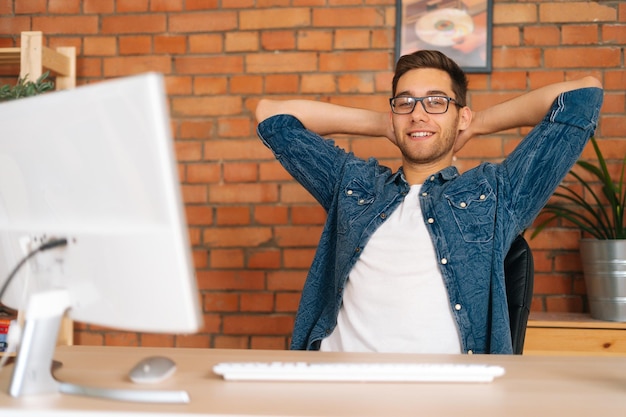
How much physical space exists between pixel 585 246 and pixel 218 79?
4.98ft

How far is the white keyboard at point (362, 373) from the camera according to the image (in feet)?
3.37

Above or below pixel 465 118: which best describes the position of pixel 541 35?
above

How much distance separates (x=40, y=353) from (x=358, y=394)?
0.45 m

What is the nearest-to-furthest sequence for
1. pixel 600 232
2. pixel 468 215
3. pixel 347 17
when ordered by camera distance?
pixel 468 215, pixel 600 232, pixel 347 17

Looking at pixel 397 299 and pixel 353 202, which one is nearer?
pixel 397 299

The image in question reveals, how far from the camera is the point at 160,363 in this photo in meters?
1.06

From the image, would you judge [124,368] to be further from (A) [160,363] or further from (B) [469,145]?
(B) [469,145]

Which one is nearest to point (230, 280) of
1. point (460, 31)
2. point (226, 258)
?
point (226, 258)

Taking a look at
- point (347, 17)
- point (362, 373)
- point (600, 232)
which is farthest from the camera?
point (347, 17)

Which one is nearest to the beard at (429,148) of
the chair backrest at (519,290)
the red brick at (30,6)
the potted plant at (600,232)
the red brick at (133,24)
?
the chair backrest at (519,290)

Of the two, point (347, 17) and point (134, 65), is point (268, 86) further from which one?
point (134, 65)

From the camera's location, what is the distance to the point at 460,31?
265 centimetres

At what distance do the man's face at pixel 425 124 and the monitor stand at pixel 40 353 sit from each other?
3.89 ft

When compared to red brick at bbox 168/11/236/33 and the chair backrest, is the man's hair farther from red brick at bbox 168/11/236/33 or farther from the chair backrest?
red brick at bbox 168/11/236/33
